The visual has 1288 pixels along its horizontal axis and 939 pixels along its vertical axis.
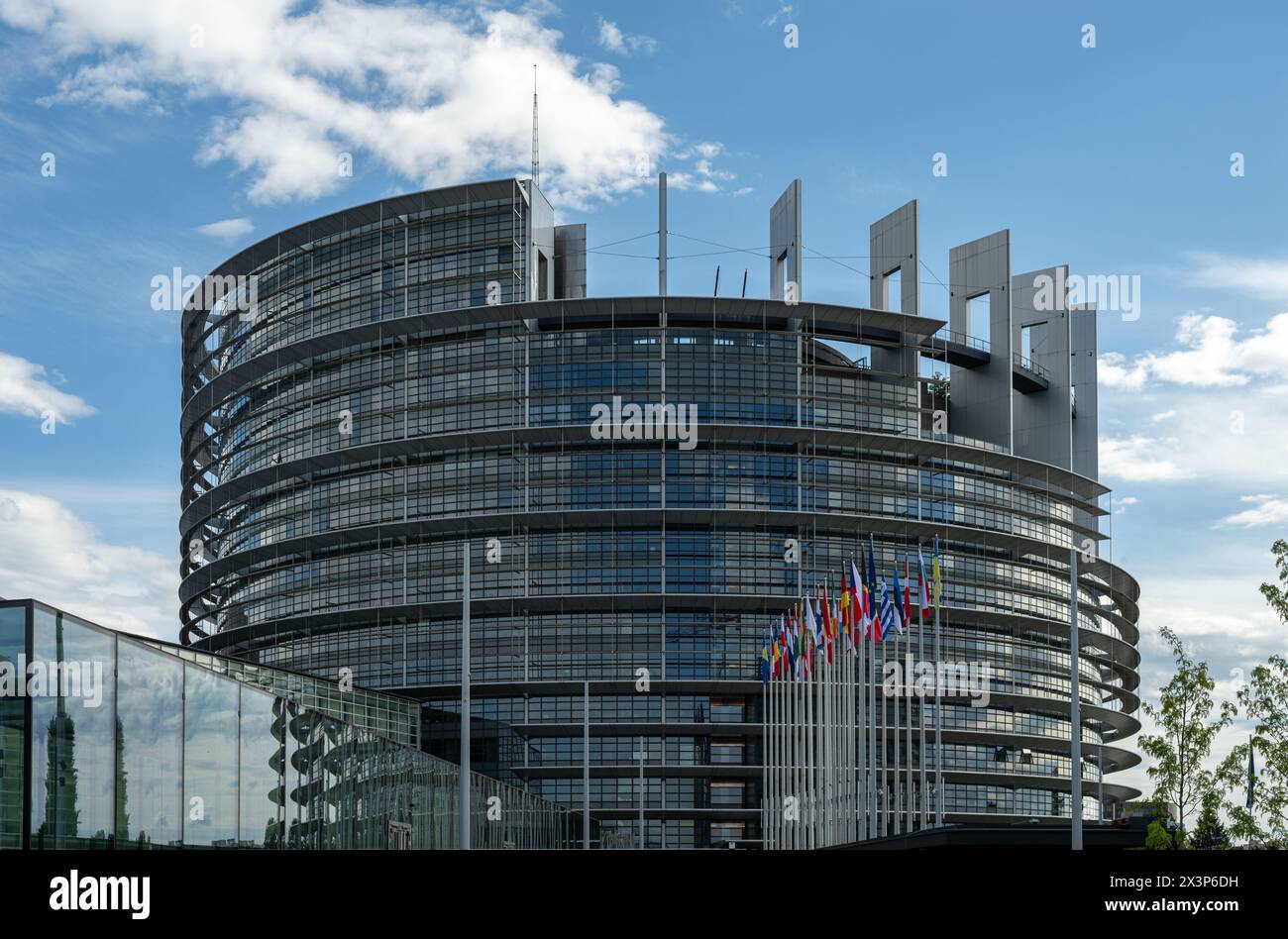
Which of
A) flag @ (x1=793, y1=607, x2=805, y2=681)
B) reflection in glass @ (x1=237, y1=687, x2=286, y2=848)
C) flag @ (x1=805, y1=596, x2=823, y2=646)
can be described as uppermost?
flag @ (x1=805, y1=596, x2=823, y2=646)

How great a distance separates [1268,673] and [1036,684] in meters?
75.5

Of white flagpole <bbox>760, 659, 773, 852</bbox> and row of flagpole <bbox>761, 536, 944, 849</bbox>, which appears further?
white flagpole <bbox>760, 659, 773, 852</bbox>

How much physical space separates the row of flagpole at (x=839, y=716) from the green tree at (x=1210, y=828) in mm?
16312

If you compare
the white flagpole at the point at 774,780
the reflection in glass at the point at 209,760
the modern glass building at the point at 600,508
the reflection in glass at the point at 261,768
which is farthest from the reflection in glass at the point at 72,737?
the modern glass building at the point at 600,508

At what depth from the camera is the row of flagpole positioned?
58969 millimetres

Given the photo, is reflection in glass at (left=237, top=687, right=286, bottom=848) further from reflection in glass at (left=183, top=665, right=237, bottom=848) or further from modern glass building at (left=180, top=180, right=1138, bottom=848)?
modern glass building at (left=180, top=180, right=1138, bottom=848)

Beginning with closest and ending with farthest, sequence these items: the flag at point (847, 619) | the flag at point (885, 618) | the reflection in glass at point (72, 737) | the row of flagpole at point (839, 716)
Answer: the reflection in glass at point (72, 737) < the flag at point (885, 618) < the row of flagpole at point (839, 716) < the flag at point (847, 619)

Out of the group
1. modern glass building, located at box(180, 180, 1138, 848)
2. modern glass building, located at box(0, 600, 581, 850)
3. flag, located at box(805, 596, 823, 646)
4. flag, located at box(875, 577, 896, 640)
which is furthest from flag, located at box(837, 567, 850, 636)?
modern glass building, located at box(180, 180, 1138, 848)

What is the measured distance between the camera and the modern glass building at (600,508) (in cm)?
9950

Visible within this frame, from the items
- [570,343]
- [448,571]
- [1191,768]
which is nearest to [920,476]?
[570,343]

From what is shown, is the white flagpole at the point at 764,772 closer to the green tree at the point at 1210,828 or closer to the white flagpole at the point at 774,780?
the white flagpole at the point at 774,780

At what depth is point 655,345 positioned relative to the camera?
104m

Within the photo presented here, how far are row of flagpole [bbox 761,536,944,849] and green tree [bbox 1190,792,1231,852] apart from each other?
1631 centimetres
